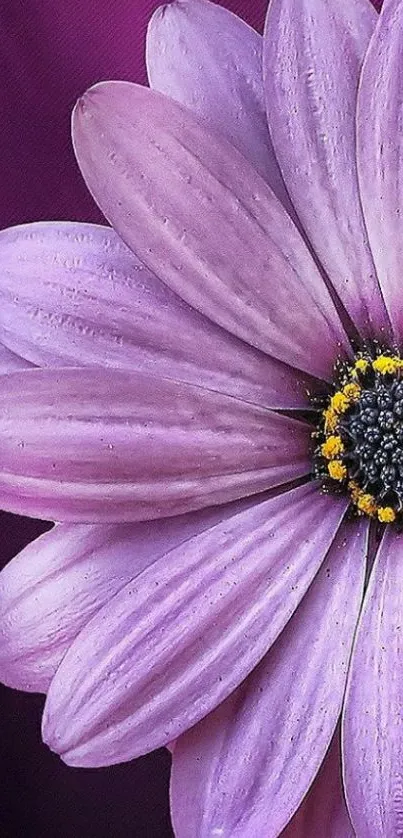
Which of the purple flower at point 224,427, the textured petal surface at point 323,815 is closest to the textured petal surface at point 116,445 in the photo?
the purple flower at point 224,427

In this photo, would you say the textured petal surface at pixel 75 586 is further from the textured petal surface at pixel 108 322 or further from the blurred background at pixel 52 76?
the blurred background at pixel 52 76

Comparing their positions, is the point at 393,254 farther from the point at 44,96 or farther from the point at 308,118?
the point at 44,96

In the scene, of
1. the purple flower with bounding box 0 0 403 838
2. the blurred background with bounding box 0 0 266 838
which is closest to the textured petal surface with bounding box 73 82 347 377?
the purple flower with bounding box 0 0 403 838

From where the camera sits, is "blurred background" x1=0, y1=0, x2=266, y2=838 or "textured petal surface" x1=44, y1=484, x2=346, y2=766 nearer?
"textured petal surface" x1=44, y1=484, x2=346, y2=766

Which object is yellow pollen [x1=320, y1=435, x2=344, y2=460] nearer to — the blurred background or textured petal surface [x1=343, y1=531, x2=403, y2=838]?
textured petal surface [x1=343, y1=531, x2=403, y2=838]

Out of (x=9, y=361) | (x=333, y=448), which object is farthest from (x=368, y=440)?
(x=9, y=361)
